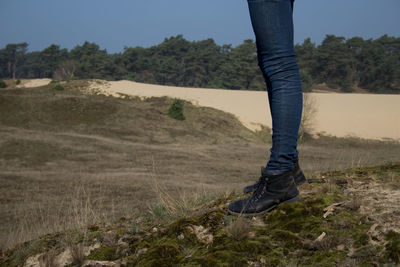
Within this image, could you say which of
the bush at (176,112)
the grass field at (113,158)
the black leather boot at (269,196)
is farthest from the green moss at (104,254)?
the bush at (176,112)

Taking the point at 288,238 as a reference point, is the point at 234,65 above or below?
above

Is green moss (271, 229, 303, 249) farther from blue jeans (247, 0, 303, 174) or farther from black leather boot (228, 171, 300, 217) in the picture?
blue jeans (247, 0, 303, 174)

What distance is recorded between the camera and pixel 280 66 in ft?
6.86

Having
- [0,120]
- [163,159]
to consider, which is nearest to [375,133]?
[163,159]

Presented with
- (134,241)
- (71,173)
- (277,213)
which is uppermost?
(277,213)

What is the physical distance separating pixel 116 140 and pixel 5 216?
10.5 metres

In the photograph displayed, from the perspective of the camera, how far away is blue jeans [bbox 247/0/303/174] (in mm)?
2047

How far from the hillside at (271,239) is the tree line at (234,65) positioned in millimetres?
48020

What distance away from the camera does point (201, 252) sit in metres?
1.87

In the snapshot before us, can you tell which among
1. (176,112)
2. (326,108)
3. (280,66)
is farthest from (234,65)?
(280,66)

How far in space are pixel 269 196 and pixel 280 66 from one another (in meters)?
0.77

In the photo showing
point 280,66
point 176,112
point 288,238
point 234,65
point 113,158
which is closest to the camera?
point 288,238

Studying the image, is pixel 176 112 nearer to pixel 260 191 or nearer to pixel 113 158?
pixel 113 158

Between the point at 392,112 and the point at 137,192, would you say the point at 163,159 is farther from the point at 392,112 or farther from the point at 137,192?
the point at 392,112
